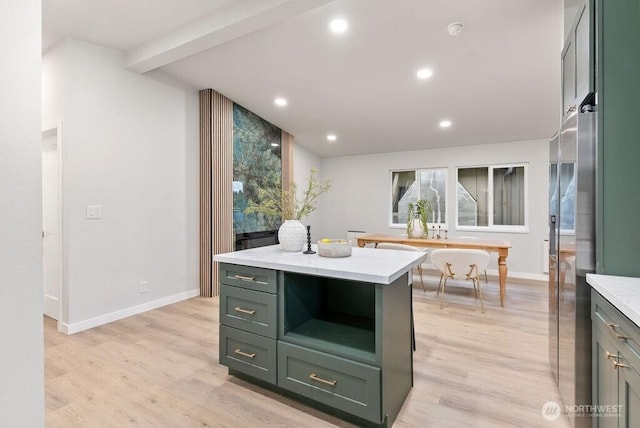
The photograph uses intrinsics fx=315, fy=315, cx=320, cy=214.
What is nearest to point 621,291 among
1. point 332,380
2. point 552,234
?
point 552,234

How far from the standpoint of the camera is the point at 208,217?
4223mm

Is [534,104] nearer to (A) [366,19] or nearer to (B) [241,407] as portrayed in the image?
(A) [366,19]

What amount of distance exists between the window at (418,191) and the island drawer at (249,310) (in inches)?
183

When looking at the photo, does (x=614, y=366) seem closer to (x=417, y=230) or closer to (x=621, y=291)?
(x=621, y=291)

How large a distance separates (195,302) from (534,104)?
489 cm

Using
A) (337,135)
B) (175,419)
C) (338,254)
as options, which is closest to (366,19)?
(338,254)

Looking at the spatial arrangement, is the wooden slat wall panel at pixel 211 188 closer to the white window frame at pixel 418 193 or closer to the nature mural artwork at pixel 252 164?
the nature mural artwork at pixel 252 164

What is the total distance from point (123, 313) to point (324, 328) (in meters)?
2.62

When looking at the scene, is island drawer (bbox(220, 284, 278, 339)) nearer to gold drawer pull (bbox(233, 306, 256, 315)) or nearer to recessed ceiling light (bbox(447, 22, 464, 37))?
gold drawer pull (bbox(233, 306, 256, 315))

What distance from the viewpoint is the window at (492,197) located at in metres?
5.27

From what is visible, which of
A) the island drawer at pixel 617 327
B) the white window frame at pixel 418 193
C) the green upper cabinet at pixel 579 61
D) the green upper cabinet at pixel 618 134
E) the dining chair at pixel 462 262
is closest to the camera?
the island drawer at pixel 617 327

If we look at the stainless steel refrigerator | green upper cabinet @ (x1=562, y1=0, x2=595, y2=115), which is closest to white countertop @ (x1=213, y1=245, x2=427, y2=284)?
the stainless steel refrigerator

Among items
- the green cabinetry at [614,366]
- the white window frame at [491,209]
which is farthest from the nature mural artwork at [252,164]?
the green cabinetry at [614,366]

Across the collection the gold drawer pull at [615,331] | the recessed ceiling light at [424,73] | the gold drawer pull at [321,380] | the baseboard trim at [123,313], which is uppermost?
the recessed ceiling light at [424,73]
